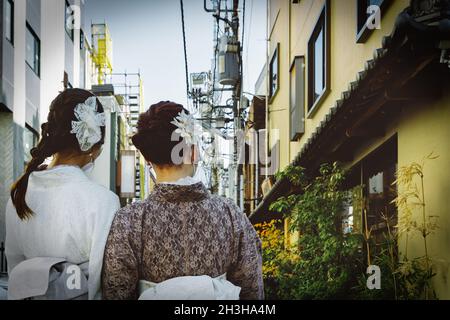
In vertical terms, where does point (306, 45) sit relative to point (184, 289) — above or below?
above

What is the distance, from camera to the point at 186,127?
8.63ft

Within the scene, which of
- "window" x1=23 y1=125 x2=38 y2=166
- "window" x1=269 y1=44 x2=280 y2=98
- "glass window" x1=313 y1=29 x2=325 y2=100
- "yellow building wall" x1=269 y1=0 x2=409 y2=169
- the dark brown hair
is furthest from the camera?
"window" x1=269 y1=44 x2=280 y2=98

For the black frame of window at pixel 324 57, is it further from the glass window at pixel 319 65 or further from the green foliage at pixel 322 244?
the green foliage at pixel 322 244

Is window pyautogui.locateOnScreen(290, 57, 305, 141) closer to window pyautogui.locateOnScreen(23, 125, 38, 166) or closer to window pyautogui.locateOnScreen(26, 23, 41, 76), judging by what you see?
window pyautogui.locateOnScreen(23, 125, 38, 166)

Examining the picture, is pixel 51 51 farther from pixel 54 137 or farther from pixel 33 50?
pixel 54 137

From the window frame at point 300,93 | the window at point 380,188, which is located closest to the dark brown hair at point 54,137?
the window at point 380,188

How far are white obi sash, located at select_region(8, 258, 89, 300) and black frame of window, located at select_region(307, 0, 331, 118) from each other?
546 cm

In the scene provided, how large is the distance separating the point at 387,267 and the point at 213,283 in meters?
2.81

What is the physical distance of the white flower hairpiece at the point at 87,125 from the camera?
2707 millimetres

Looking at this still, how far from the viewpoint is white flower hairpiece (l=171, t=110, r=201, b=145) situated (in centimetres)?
261

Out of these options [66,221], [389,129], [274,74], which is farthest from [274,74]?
[66,221]

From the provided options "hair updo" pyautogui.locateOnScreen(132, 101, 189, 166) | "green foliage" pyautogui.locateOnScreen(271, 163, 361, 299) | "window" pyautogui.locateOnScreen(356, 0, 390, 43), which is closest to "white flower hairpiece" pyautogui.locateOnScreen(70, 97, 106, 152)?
"hair updo" pyautogui.locateOnScreen(132, 101, 189, 166)

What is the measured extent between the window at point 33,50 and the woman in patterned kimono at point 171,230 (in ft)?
31.1

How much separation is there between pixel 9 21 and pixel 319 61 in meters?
5.30
